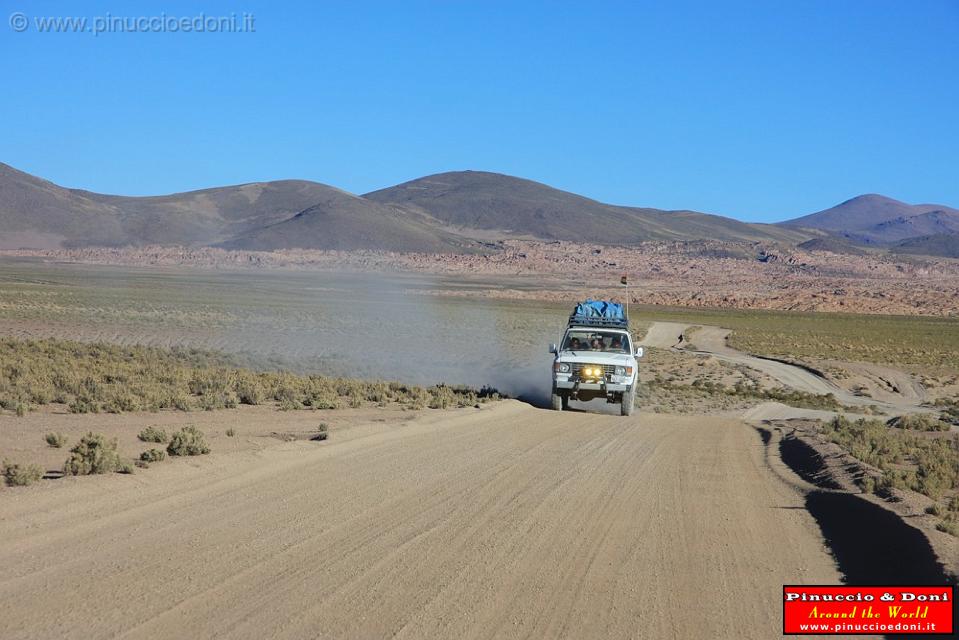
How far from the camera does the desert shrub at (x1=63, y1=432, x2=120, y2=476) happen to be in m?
11.8

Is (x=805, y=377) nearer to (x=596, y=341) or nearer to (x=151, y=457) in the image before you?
(x=596, y=341)

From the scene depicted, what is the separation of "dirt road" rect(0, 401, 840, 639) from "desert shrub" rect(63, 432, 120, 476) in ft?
0.91

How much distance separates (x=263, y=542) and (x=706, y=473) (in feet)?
26.1

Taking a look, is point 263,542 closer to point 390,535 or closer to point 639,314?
point 390,535

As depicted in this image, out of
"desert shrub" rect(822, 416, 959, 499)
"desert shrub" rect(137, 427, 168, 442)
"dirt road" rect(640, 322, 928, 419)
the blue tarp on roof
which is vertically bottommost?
"dirt road" rect(640, 322, 928, 419)

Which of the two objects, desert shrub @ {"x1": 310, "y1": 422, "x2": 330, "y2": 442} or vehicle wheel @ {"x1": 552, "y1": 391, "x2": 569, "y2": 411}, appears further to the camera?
vehicle wheel @ {"x1": 552, "y1": 391, "x2": 569, "y2": 411}

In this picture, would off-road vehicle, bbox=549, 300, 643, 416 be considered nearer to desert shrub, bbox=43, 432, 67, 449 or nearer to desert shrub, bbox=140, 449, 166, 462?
desert shrub, bbox=43, 432, 67, 449

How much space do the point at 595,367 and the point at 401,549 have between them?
14145mm

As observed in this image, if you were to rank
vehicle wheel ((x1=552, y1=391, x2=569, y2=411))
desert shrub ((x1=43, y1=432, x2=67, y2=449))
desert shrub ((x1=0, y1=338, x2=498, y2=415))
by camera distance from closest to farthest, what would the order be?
desert shrub ((x1=43, y1=432, x2=67, y2=449)) → desert shrub ((x1=0, y1=338, x2=498, y2=415)) → vehicle wheel ((x1=552, y1=391, x2=569, y2=411))

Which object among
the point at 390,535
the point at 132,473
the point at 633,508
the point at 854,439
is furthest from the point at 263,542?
the point at 854,439

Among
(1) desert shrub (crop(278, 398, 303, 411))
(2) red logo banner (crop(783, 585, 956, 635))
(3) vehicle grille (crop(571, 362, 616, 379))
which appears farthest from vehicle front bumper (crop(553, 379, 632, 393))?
(2) red logo banner (crop(783, 585, 956, 635))

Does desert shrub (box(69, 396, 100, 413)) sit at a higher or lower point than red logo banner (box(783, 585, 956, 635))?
lower

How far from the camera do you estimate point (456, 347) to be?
161 ft

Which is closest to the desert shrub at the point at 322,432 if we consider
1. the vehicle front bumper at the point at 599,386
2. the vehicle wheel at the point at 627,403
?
the vehicle front bumper at the point at 599,386
